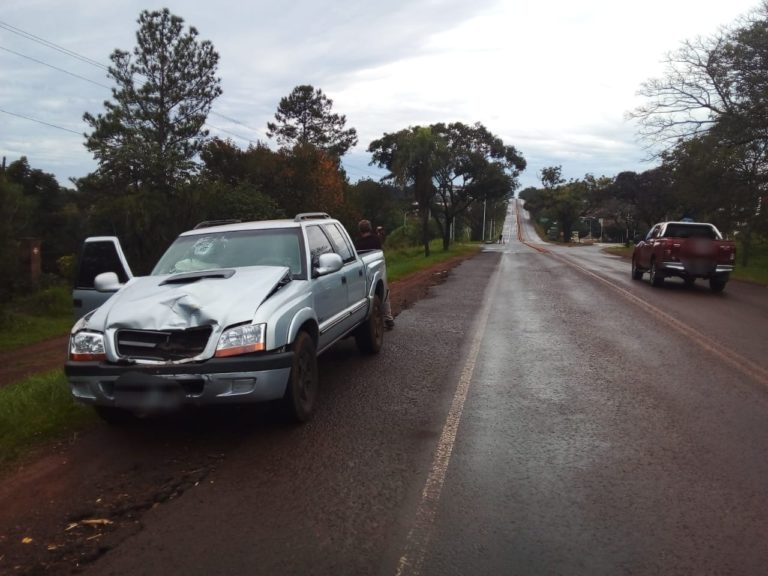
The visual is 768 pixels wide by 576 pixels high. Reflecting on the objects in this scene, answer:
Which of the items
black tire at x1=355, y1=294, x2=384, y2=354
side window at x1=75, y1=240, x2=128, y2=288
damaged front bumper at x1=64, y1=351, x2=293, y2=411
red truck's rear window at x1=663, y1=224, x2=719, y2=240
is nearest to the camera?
damaged front bumper at x1=64, y1=351, x2=293, y2=411

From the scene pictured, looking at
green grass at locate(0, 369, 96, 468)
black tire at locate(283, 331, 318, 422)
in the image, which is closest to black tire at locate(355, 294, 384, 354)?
black tire at locate(283, 331, 318, 422)

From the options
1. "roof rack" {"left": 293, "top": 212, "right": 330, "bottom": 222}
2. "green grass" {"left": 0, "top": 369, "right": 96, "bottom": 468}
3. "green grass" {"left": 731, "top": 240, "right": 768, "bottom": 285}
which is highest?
"roof rack" {"left": 293, "top": 212, "right": 330, "bottom": 222}

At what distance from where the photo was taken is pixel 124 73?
121 feet

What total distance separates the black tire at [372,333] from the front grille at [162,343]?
3591 millimetres

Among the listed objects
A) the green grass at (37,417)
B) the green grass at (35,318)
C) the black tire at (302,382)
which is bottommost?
the green grass at (35,318)

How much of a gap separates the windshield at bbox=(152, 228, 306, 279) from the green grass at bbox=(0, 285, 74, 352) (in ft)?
28.6

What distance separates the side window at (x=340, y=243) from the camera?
762cm

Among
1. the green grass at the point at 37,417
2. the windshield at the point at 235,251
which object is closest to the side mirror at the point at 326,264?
the windshield at the point at 235,251

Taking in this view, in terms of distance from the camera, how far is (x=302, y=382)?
554 centimetres

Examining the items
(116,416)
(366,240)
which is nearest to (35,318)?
(366,240)

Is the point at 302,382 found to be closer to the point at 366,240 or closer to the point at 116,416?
the point at 116,416

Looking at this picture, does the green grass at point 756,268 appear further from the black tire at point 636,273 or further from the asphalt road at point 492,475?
the asphalt road at point 492,475

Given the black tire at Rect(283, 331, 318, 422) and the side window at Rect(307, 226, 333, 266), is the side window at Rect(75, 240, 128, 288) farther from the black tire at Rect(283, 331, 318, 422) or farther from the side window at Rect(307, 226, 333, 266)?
the black tire at Rect(283, 331, 318, 422)

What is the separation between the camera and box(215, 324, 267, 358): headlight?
484 centimetres
